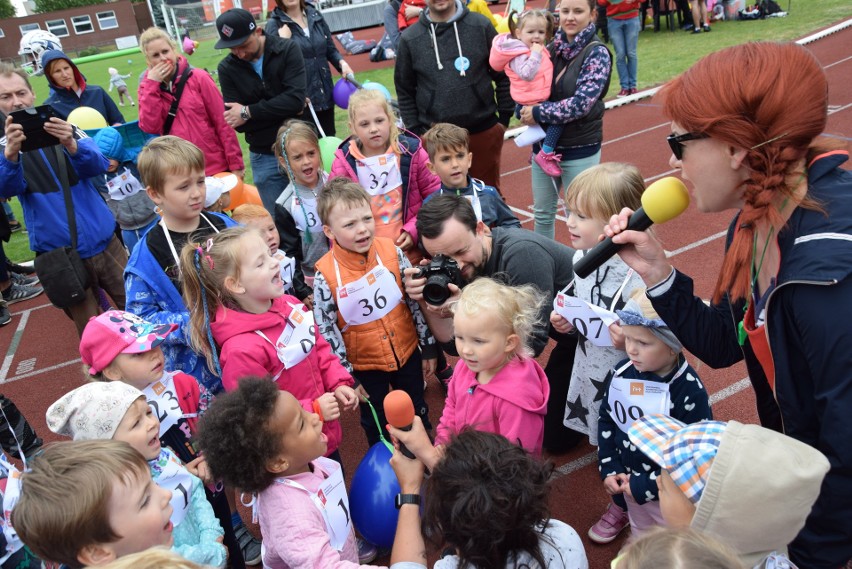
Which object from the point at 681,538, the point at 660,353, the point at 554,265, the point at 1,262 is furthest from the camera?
the point at 1,262

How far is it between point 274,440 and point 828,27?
15.8 meters

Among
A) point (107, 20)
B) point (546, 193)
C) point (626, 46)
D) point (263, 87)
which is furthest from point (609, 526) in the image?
point (107, 20)

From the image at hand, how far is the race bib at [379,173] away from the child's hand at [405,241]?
0.43 metres

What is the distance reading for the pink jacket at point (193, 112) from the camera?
199 inches

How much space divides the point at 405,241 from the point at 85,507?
2.34 metres

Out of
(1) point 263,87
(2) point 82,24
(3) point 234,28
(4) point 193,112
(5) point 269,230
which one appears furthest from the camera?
(2) point 82,24

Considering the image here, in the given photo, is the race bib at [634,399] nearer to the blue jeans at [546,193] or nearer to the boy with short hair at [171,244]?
the boy with short hair at [171,244]

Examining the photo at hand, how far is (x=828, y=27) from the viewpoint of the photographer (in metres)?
13.4

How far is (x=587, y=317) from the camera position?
110 inches

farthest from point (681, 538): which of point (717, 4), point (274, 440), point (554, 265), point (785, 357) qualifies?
point (717, 4)

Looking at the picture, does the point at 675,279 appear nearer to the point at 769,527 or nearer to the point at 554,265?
the point at 769,527

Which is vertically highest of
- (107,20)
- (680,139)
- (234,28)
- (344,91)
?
(107,20)

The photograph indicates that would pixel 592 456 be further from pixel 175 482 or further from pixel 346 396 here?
pixel 175 482

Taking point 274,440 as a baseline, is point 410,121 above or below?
above
